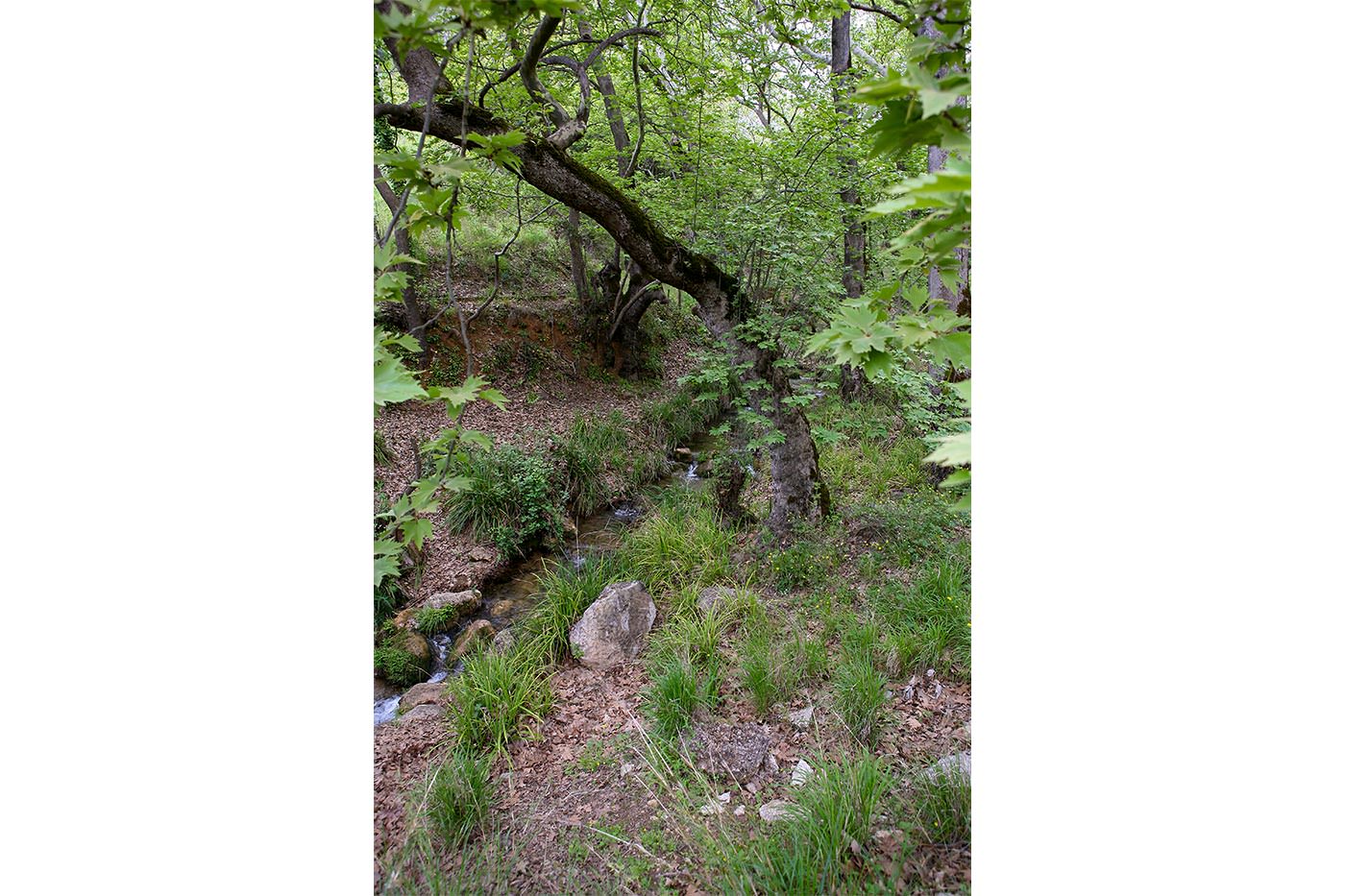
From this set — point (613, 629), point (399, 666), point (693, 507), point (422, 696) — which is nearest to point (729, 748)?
point (613, 629)

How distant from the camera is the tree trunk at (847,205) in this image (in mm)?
4059

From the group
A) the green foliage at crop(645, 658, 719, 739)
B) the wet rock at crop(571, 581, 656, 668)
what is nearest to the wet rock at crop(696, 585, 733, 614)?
the wet rock at crop(571, 581, 656, 668)

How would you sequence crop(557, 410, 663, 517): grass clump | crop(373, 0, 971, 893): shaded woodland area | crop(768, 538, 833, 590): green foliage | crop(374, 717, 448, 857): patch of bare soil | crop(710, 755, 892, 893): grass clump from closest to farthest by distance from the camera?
1. crop(373, 0, 971, 893): shaded woodland area
2. crop(710, 755, 892, 893): grass clump
3. crop(374, 717, 448, 857): patch of bare soil
4. crop(768, 538, 833, 590): green foliage
5. crop(557, 410, 663, 517): grass clump

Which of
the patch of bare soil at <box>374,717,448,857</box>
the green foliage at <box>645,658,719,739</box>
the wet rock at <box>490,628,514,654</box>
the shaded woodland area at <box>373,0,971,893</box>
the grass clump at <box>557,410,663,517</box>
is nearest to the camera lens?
the shaded woodland area at <box>373,0,971,893</box>

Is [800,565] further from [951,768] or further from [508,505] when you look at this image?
[508,505]

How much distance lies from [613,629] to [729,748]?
1.13 meters

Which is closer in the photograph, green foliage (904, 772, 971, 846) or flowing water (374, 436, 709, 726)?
green foliage (904, 772, 971, 846)

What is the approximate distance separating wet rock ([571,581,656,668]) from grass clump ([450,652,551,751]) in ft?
1.27

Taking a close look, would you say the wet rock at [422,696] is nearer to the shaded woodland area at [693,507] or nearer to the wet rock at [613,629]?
the shaded woodland area at [693,507]

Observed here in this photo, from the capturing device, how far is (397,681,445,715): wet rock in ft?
9.80

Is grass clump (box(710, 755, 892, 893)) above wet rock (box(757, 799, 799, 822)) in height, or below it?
above

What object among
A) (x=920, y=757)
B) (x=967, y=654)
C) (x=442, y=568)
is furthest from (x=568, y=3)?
(x=442, y=568)

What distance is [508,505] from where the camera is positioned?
16.1 feet

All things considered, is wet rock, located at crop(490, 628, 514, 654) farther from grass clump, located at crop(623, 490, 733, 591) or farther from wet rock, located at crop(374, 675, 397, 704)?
grass clump, located at crop(623, 490, 733, 591)
